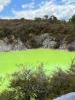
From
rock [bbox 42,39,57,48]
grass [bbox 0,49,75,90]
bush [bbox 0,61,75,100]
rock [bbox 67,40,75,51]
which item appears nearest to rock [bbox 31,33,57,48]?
rock [bbox 42,39,57,48]

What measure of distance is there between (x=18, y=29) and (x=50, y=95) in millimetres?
11998

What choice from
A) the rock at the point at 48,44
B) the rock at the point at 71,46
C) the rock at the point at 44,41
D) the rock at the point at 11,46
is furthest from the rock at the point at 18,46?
the rock at the point at 71,46

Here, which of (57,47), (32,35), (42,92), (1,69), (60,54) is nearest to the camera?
(42,92)

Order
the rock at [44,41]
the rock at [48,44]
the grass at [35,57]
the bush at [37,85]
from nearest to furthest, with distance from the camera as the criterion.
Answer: the bush at [37,85], the grass at [35,57], the rock at [48,44], the rock at [44,41]

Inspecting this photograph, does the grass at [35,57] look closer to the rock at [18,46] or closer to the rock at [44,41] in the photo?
the rock at [44,41]

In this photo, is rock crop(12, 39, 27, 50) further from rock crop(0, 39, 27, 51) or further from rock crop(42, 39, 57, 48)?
rock crop(42, 39, 57, 48)

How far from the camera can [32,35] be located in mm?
23859

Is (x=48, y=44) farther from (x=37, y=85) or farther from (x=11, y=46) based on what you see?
(x=37, y=85)

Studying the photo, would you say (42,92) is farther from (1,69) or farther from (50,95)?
(1,69)

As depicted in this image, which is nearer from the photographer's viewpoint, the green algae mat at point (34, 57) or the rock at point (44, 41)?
the green algae mat at point (34, 57)

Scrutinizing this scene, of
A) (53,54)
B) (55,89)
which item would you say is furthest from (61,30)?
(55,89)

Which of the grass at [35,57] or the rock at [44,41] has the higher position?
the rock at [44,41]

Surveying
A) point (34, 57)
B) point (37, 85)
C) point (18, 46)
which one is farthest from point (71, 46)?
point (37, 85)

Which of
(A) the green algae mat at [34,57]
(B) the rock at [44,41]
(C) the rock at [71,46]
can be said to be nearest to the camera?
(A) the green algae mat at [34,57]
